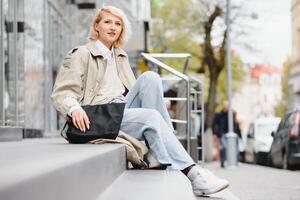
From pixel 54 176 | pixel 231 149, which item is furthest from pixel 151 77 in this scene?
pixel 231 149

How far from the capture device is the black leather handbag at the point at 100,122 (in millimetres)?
4820

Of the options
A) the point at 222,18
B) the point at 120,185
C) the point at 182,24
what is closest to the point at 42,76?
the point at 120,185

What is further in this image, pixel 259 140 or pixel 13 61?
pixel 259 140

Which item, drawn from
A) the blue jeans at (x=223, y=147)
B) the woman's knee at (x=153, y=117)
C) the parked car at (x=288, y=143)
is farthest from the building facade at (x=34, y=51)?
the blue jeans at (x=223, y=147)

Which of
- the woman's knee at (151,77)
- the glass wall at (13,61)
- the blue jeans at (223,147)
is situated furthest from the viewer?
the blue jeans at (223,147)

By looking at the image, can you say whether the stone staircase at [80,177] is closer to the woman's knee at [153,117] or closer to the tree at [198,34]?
the woman's knee at [153,117]

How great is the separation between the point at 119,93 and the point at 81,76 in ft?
1.06

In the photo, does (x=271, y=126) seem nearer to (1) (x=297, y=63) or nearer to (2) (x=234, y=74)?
(2) (x=234, y=74)

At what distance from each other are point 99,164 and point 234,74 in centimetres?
3769

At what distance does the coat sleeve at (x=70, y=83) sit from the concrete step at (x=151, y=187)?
1.96 feet

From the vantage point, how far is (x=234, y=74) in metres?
40.9

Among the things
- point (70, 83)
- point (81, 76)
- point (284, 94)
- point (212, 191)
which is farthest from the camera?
point (284, 94)

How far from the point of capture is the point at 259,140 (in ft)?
81.9

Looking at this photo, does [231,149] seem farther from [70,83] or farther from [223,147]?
[70,83]
